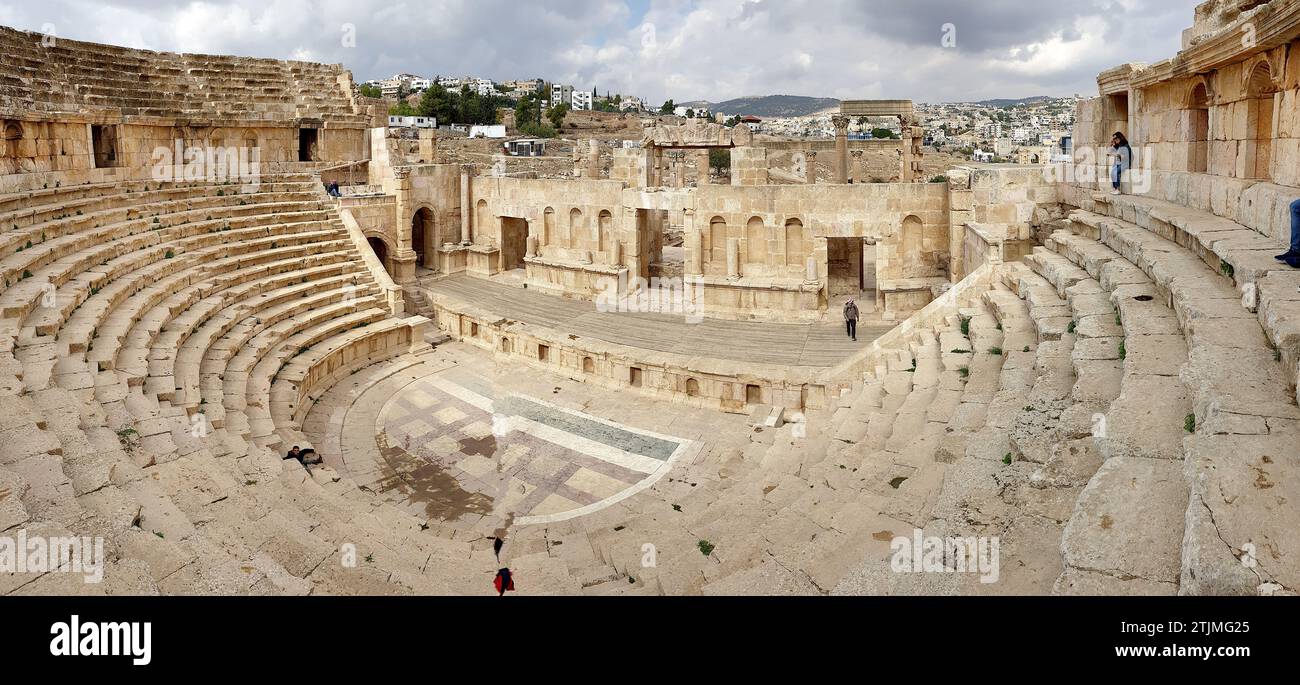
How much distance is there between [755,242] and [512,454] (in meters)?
7.63

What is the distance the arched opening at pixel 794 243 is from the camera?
54.2 feet

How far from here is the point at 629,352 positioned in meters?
14.5

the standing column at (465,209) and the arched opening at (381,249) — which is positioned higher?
the standing column at (465,209)

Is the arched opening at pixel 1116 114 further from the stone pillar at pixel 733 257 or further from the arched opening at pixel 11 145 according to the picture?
the arched opening at pixel 11 145

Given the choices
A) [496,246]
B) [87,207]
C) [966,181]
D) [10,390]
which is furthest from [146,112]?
[966,181]

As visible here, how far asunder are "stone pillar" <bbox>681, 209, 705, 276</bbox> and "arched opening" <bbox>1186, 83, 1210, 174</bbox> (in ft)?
29.6

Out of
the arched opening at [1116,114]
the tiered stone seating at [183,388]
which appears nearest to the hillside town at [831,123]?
the arched opening at [1116,114]

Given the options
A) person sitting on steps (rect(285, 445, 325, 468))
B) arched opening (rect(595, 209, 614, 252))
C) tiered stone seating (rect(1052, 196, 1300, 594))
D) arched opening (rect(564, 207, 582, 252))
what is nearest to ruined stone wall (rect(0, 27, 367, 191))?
arched opening (rect(564, 207, 582, 252))

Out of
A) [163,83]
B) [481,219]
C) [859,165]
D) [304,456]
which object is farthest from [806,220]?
[859,165]

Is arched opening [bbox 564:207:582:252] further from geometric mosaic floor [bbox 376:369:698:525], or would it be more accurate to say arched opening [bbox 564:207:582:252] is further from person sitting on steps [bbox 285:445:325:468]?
person sitting on steps [bbox 285:445:325:468]

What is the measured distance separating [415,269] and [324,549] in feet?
53.5

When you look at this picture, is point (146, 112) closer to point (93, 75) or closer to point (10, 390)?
point (93, 75)

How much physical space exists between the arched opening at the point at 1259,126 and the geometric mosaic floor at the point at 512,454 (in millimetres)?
7949

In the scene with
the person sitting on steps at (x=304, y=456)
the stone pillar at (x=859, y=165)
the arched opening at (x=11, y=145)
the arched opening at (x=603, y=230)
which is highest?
the stone pillar at (x=859, y=165)
